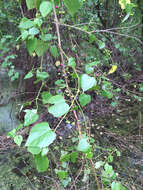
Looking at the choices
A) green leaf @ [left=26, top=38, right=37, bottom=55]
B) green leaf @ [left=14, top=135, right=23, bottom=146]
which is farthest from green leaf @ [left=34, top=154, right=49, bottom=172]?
green leaf @ [left=26, top=38, right=37, bottom=55]

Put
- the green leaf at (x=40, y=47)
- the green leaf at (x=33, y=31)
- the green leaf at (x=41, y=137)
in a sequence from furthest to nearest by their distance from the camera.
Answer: the green leaf at (x=40, y=47), the green leaf at (x=33, y=31), the green leaf at (x=41, y=137)

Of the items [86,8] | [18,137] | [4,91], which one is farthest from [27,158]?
[86,8]

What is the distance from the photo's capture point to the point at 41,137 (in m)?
0.33

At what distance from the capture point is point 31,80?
1484 mm

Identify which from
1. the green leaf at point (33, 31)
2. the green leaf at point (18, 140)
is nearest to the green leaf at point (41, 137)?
the green leaf at point (18, 140)

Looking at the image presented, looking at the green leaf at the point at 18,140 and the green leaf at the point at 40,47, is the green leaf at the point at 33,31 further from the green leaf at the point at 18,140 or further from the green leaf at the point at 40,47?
the green leaf at the point at 18,140

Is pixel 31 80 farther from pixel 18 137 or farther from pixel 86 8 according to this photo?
pixel 18 137

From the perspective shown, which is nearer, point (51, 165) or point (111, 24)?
point (51, 165)

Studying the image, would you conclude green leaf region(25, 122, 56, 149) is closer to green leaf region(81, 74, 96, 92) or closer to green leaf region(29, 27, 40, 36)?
green leaf region(81, 74, 96, 92)

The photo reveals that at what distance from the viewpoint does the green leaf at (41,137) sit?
319 millimetres

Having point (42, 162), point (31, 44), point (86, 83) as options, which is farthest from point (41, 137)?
point (31, 44)

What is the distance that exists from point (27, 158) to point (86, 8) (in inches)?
49.9

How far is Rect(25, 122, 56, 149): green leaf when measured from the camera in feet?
1.05

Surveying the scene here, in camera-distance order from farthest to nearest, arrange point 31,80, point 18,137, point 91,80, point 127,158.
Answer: point 31,80 < point 127,158 < point 18,137 < point 91,80
